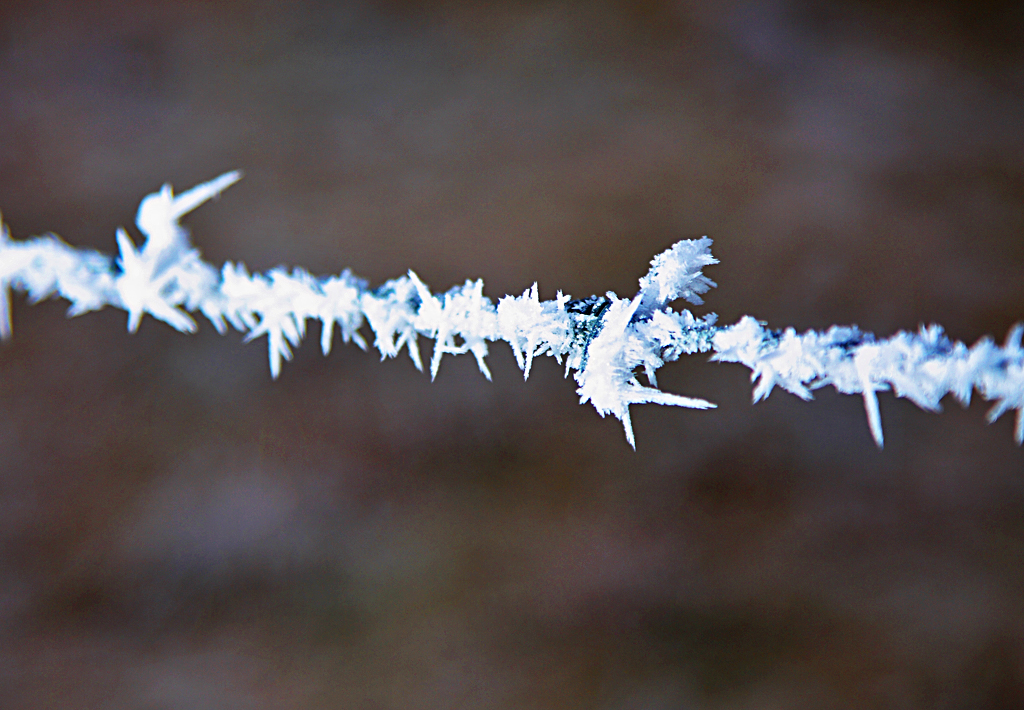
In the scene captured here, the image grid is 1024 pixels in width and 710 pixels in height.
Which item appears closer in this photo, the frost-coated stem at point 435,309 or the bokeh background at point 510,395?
the frost-coated stem at point 435,309

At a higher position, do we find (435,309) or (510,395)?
(510,395)

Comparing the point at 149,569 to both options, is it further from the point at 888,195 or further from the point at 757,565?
the point at 888,195

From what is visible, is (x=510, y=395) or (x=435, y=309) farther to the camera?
(x=510, y=395)

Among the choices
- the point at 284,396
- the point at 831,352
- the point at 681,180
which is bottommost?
the point at 831,352

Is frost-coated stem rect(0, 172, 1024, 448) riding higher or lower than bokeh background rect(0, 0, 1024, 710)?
lower

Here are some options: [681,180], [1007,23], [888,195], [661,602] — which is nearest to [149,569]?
[661,602]

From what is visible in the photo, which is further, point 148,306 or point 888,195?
point 888,195

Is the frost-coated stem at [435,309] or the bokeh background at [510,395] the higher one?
the bokeh background at [510,395]

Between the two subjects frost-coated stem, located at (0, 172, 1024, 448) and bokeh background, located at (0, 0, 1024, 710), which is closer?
frost-coated stem, located at (0, 172, 1024, 448)
